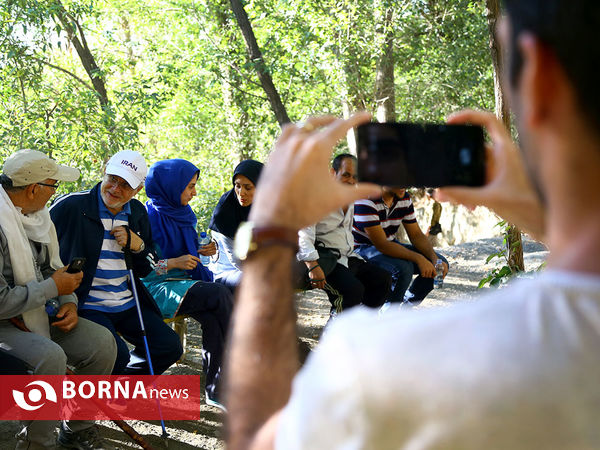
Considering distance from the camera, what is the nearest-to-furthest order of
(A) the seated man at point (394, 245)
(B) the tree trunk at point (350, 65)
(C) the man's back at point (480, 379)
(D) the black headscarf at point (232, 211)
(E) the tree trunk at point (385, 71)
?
(C) the man's back at point (480, 379) < (D) the black headscarf at point (232, 211) < (A) the seated man at point (394, 245) < (B) the tree trunk at point (350, 65) < (E) the tree trunk at point (385, 71)

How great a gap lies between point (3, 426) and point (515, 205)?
152 inches

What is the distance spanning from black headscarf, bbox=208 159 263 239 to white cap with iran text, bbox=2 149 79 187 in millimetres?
1478

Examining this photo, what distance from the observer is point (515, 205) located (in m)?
1.10

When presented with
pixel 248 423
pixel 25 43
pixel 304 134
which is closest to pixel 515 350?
pixel 248 423

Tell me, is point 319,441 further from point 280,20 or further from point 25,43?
point 280,20

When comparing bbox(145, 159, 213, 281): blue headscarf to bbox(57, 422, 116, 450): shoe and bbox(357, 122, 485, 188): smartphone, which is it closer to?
bbox(57, 422, 116, 450): shoe

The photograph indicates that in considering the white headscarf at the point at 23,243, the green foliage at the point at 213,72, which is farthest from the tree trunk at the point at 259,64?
the white headscarf at the point at 23,243


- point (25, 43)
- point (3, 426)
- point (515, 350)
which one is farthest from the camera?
point (25, 43)

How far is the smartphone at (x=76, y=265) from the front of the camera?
3.73 meters

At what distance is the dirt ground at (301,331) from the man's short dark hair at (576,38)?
0.25 meters

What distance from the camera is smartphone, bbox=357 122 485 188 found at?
1228 mm

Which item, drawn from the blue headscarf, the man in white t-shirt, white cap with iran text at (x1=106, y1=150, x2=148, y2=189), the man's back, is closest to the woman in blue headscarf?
the blue headscarf

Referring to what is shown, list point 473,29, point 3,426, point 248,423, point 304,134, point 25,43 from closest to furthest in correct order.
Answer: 1. point 248,423
2. point 304,134
3. point 3,426
4. point 25,43
5. point 473,29

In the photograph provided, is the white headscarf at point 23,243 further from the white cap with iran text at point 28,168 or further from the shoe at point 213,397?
the shoe at point 213,397
